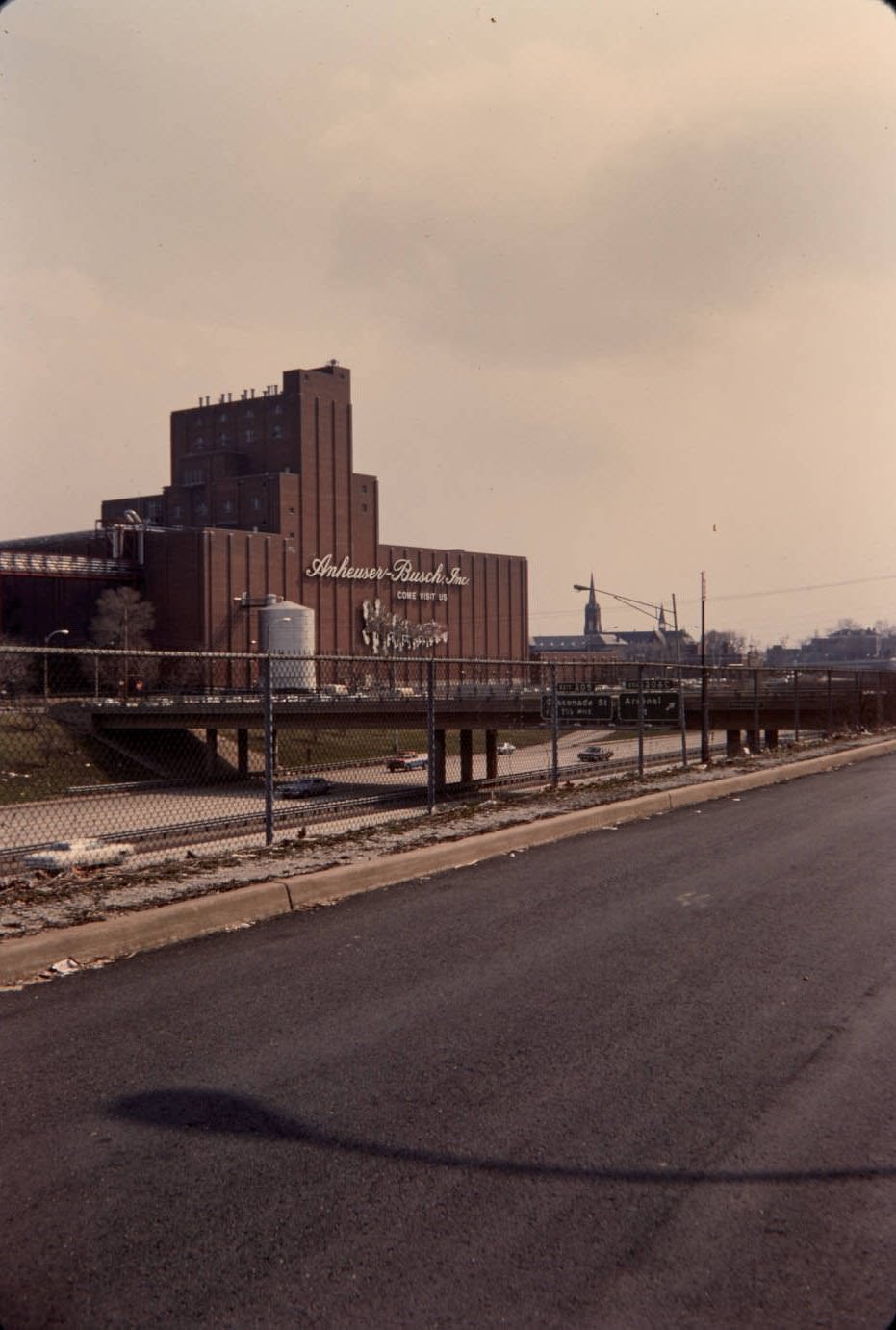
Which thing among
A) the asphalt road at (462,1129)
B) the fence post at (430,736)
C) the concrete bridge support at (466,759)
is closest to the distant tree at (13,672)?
the asphalt road at (462,1129)

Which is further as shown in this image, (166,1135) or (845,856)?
(845,856)

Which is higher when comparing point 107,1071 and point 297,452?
point 297,452

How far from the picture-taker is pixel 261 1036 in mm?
5547

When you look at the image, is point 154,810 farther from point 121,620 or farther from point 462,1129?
point 121,620

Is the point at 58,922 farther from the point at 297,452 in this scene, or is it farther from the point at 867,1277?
the point at 297,452

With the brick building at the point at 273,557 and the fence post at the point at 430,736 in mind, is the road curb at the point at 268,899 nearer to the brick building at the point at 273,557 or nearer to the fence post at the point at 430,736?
the fence post at the point at 430,736

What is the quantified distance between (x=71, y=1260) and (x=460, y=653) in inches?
4288

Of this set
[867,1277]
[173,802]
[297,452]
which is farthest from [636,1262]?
[297,452]

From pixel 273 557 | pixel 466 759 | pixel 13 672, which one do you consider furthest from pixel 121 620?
pixel 13 672

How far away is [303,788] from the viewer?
1653 cm

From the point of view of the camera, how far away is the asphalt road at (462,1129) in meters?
3.33

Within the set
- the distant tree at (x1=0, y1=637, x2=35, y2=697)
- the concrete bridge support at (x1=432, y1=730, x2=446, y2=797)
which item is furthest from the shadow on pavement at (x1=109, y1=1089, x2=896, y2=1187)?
the concrete bridge support at (x1=432, y1=730, x2=446, y2=797)

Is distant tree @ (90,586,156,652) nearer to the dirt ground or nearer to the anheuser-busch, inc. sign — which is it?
the anheuser-busch, inc. sign

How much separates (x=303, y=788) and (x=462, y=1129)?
40.2ft
